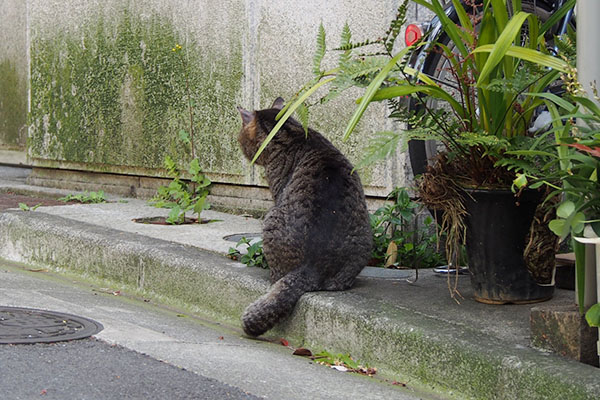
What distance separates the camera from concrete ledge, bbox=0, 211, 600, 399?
9.80ft

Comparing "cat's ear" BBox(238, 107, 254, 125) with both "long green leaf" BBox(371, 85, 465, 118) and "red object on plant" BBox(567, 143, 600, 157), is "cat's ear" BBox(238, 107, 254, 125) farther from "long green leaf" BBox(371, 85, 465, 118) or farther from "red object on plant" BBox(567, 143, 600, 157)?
"red object on plant" BBox(567, 143, 600, 157)

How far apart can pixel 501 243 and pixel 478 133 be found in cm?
49

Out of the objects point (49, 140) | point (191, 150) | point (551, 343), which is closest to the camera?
point (551, 343)

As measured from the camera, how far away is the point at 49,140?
8.80 m

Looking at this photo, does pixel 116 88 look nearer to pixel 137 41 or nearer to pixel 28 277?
pixel 137 41

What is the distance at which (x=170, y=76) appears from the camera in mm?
7352

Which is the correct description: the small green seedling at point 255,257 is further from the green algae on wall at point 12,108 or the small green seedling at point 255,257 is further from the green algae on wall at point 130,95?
the green algae on wall at point 12,108

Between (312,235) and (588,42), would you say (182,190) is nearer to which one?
(312,235)

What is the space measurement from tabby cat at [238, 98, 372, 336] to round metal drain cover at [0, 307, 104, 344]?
29.5 inches

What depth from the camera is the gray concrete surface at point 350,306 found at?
303 centimetres

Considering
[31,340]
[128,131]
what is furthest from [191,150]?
[31,340]

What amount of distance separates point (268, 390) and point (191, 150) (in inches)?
166

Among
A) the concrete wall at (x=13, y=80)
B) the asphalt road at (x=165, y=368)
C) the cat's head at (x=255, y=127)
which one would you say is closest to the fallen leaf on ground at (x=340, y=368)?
the asphalt road at (x=165, y=368)

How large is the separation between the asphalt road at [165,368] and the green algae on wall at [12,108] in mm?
6369
